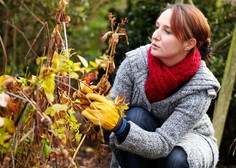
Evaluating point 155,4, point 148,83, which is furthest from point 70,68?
point 155,4

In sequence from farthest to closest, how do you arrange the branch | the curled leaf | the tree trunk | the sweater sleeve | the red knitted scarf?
the branch, the tree trunk, the red knitted scarf, the sweater sleeve, the curled leaf

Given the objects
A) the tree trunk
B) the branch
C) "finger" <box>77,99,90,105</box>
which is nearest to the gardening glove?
"finger" <box>77,99,90,105</box>

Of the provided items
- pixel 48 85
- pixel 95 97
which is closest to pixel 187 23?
pixel 95 97

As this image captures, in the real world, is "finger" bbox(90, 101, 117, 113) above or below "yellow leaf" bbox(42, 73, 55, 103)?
below

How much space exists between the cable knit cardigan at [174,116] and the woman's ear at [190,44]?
0.12 metres

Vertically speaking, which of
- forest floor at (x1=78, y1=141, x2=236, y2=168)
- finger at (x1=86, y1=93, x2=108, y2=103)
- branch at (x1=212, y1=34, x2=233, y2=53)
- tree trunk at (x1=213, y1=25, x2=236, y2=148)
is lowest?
forest floor at (x1=78, y1=141, x2=236, y2=168)

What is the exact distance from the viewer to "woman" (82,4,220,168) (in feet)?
7.28

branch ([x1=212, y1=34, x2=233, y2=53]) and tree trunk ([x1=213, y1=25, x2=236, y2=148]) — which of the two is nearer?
tree trunk ([x1=213, y1=25, x2=236, y2=148])

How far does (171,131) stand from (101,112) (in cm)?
46

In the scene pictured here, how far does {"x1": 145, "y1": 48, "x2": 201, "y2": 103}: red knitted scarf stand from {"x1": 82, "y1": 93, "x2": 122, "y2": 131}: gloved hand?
0.40 m

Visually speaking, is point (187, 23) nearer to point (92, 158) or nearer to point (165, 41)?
point (165, 41)

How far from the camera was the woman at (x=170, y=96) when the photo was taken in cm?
222

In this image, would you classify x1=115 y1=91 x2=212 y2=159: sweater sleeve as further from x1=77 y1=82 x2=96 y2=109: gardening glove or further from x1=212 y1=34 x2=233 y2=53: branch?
x1=212 y1=34 x2=233 y2=53: branch

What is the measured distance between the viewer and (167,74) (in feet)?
7.53
